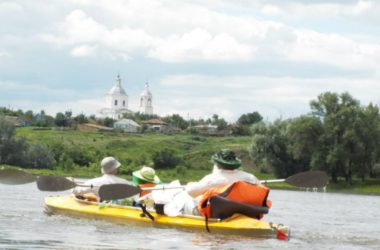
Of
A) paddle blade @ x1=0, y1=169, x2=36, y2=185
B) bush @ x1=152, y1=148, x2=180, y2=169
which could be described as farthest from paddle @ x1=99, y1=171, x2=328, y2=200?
bush @ x1=152, y1=148, x2=180, y2=169

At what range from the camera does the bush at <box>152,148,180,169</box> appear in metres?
88.6

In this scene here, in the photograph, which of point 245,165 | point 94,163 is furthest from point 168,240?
point 245,165

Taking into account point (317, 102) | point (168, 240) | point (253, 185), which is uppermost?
point (317, 102)

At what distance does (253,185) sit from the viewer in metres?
17.5

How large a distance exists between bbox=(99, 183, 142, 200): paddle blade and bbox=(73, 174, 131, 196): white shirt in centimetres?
159

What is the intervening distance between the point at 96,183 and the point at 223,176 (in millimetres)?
5342

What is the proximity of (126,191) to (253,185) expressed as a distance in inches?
139

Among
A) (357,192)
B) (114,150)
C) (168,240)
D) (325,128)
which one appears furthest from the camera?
(114,150)

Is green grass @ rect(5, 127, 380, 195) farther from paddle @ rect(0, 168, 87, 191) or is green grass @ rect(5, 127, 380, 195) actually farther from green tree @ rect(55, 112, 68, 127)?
paddle @ rect(0, 168, 87, 191)

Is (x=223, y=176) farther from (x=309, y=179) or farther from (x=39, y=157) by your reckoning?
(x=39, y=157)

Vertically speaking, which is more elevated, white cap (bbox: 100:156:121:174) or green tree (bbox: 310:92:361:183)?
green tree (bbox: 310:92:361:183)

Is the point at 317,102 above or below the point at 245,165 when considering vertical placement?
above

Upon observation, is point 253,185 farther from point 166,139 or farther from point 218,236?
point 166,139

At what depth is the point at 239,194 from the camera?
17188mm
